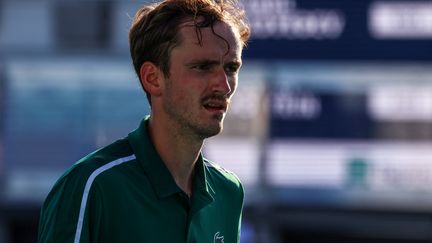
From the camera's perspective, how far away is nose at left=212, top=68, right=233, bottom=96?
2.89 meters

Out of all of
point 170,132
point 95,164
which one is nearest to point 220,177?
point 170,132

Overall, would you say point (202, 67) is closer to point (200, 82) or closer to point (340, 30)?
point (200, 82)

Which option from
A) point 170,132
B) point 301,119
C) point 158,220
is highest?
point 170,132

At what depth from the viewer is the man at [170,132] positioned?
9.09 ft

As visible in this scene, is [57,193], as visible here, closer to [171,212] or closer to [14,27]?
[171,212]

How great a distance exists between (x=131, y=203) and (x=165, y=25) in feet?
1.63

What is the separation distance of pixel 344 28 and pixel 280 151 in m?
1.49

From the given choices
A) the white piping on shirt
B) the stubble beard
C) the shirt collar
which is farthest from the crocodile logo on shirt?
the white piping on shirt

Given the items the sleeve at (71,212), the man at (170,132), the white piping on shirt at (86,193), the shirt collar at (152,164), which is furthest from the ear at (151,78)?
the sleeve at (71,212)

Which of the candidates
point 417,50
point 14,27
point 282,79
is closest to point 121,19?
point 14,27

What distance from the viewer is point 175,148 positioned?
2.99 m

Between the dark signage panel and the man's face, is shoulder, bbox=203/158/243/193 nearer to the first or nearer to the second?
the man's face

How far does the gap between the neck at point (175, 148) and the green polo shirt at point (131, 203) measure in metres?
0.03

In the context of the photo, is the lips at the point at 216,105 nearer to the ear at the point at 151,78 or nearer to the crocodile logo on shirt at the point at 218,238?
A: the ear at the point at 151,78
